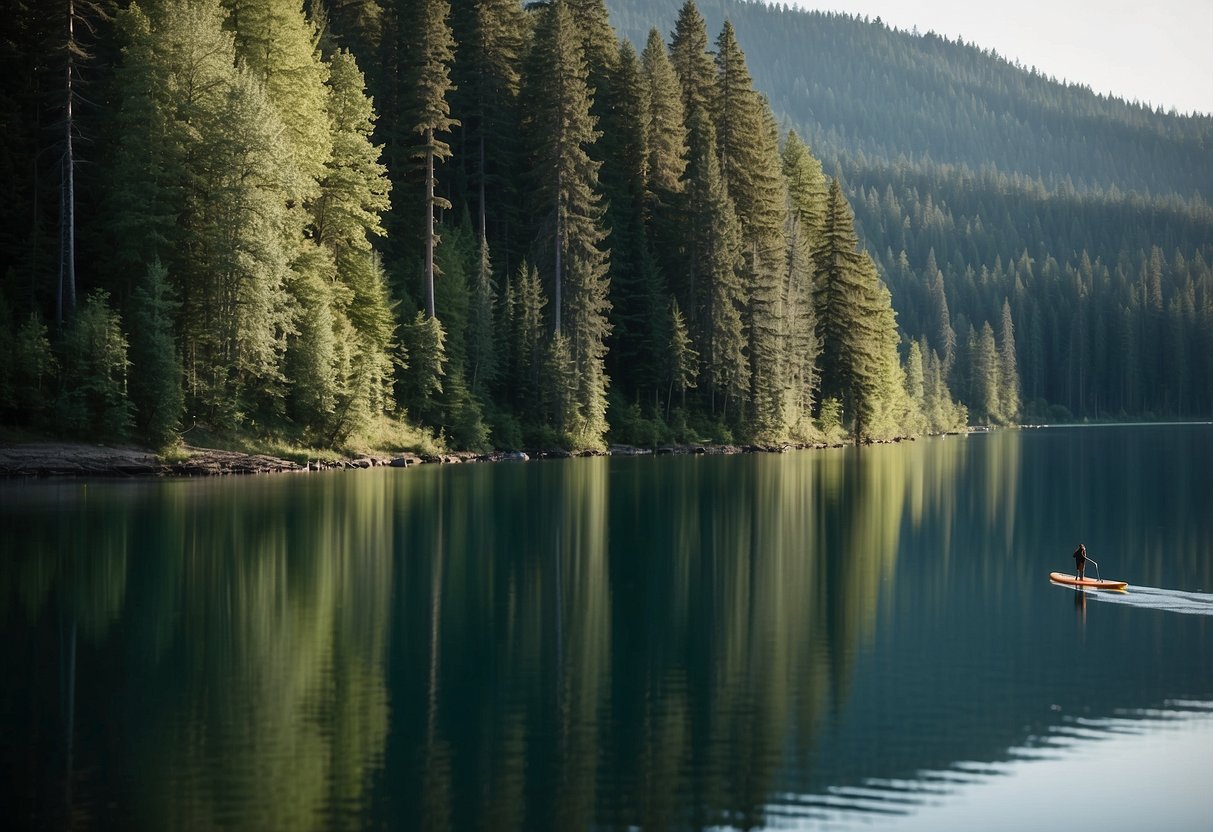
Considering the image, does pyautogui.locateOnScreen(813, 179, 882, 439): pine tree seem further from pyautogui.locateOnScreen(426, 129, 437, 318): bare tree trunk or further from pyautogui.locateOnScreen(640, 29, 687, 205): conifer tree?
pyautogui.locateOnScreen(426, 129, 437, 318): bare tree trunk

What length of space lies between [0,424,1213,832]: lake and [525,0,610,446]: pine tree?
113 ft

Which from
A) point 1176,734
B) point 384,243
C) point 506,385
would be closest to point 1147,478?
point 506,385

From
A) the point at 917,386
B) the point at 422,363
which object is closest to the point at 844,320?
the point at 917,386

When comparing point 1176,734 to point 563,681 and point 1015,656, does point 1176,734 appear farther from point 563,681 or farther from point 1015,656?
point 563,681

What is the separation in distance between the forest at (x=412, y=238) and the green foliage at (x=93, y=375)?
0.34 ft

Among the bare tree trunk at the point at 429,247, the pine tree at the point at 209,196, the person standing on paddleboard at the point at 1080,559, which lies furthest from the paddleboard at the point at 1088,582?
the bare tree trunk at the point at 429,247

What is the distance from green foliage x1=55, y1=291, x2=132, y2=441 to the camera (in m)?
44.8

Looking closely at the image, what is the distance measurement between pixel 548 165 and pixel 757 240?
17.2 metres

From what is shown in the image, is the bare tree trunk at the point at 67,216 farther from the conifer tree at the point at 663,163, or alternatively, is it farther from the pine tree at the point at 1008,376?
the pine tree at the point at 1008,376

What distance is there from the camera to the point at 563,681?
16359 millimetres

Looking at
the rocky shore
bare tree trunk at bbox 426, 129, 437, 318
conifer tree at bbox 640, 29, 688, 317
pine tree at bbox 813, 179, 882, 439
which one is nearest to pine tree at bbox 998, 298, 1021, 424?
pine tree at bbox 813, 179, 882, 439

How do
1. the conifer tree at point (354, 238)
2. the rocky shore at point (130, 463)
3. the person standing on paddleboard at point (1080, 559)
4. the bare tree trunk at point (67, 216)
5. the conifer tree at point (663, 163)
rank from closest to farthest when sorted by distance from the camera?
the person standing on paddleboard at point (1080, 559) → the rocky shore at point (130, 463) → the bare tree trunk at point (67, 216) → the conifer tree at point (354, 238) → the conifer tree at point (663, 163)

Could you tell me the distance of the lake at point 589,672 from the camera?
1208 centimetres

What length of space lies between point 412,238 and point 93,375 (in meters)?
25.9
